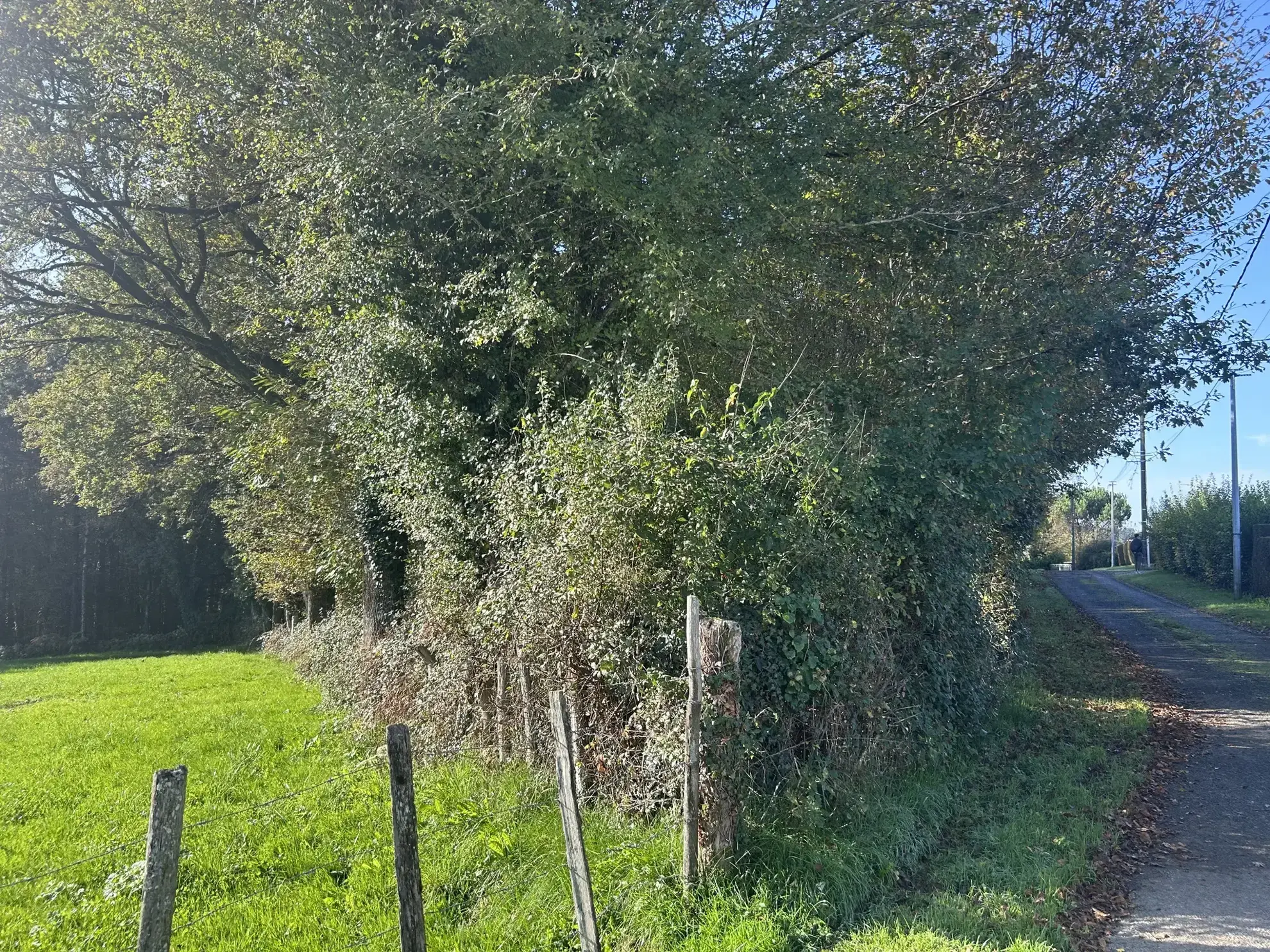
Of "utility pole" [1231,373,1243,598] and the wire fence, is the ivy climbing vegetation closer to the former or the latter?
the wire fence

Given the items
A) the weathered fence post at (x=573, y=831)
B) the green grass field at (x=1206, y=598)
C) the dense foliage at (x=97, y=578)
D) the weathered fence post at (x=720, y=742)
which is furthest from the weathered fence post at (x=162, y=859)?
the dense foliage at (x=97, y=578)

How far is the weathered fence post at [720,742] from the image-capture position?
17.6 ft

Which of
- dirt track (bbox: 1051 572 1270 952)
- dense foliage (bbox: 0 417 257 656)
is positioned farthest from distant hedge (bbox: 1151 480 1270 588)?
dense foliage (bbox: 0 417 257 656)

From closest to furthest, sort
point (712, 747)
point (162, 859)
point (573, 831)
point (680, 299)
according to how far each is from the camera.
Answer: point (162, 859)
point (573, 831)
point (712, 747)
point (680, 299)

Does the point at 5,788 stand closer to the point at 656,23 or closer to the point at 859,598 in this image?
the point at 859,598

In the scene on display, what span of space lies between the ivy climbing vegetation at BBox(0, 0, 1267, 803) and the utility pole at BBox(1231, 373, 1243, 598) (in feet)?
49.8

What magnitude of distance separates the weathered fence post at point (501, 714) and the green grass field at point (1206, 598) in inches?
752

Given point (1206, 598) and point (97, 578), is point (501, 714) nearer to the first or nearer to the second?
point (1206, 598)

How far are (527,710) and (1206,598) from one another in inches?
1078

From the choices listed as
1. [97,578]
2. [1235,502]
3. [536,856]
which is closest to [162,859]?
[536,856]

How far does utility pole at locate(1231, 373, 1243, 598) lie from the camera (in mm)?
25141

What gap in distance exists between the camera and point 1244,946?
15.8 feet

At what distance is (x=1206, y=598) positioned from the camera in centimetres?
2720

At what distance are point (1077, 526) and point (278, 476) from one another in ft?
229
